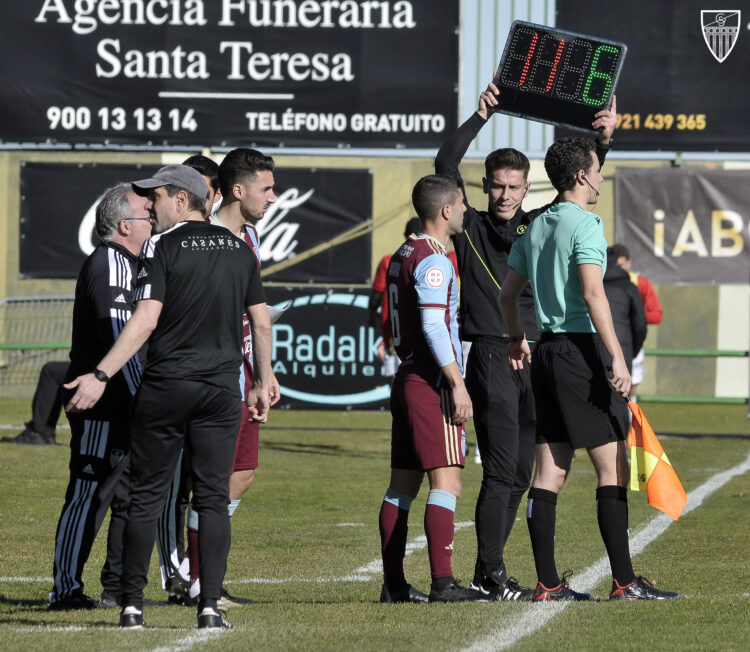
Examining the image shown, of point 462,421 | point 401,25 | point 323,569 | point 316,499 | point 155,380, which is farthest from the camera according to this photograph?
point 401,25

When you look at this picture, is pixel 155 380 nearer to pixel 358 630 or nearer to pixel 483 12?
pixel 358 630

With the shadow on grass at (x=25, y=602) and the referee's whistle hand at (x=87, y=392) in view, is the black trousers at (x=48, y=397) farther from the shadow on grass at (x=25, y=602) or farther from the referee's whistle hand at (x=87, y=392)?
the referee's whistle hand at (x=87, y=392)

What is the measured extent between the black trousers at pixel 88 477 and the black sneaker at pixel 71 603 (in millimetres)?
47

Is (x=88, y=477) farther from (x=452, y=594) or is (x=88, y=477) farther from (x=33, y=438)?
(x=33, y=438)

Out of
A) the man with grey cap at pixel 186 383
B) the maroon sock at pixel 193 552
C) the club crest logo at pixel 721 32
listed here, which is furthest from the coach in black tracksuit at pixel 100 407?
the club crest logo at pixel 721 32

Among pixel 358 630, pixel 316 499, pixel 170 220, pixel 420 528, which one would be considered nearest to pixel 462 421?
pixel 358 630

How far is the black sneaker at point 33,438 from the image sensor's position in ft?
46.3

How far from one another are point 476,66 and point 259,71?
2.57m

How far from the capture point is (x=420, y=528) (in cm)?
989

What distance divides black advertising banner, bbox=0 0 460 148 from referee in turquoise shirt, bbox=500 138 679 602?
1102cm

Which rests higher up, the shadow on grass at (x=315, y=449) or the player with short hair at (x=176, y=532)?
the player with short hair at (x=176, y=532)

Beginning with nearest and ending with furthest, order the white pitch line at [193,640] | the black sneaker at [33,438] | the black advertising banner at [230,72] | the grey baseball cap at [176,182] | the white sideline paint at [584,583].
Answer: the white pitch line at [193,640]
the white sideline paint at [584,583]
the grey baseball cap at [176,182]
the black sneaker at [33,438]
the black advertising banner at [230,72]

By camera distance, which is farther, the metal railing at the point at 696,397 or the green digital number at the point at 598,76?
the metal railing at the point at 696,397

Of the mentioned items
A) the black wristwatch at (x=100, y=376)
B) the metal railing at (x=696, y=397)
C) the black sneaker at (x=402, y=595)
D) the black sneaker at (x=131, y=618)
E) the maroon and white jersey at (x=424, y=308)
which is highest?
the maroon and white jersey at (x=424, y=308)
